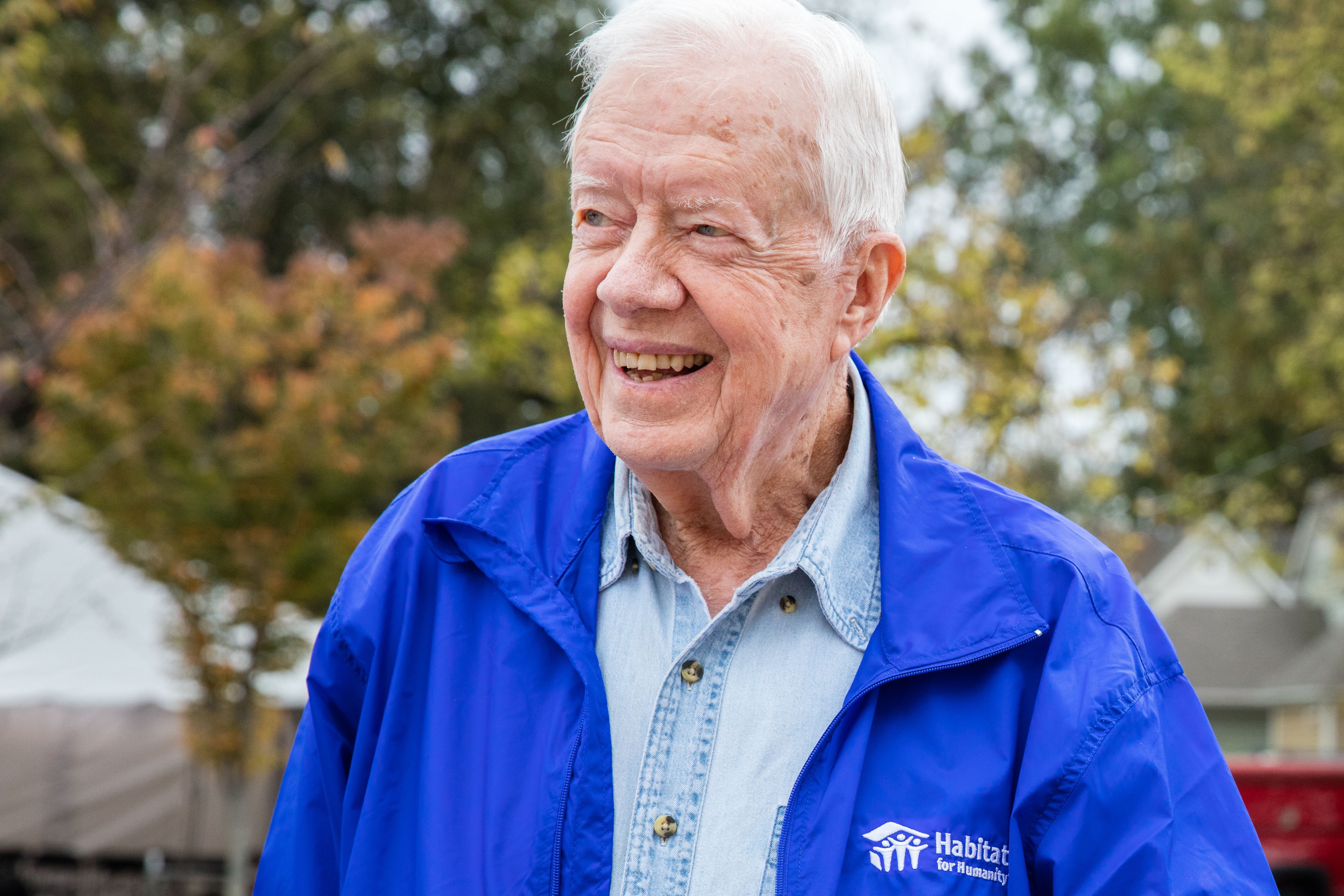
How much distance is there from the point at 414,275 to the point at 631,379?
1133 cm

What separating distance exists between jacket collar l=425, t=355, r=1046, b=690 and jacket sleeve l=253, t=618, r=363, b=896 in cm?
20

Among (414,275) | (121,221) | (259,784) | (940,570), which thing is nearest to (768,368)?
(940,570)

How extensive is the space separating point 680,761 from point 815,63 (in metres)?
0.85

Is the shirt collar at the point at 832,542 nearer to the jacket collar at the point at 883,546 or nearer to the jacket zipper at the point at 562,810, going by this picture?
the jacket collar at the point at 883,546

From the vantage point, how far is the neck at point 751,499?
1.68m

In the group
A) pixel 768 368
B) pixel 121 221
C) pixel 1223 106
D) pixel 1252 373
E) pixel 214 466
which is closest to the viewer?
pixel 768 368

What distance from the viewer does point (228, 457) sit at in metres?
9.68

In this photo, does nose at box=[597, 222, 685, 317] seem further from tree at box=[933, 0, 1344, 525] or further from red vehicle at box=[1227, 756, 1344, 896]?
red vehicle at box=[1227, 756, 1344, 896]

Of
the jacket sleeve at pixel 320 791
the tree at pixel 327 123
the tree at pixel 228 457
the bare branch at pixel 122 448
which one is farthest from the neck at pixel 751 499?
the tree at pixel 228 457

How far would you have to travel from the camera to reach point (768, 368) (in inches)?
61.6

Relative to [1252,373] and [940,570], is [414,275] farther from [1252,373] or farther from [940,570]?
[1252,373]

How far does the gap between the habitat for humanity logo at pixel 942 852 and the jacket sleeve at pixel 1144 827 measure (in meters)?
0.04

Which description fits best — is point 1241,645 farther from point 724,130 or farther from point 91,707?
point 724,130

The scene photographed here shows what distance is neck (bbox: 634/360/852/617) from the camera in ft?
5.50
